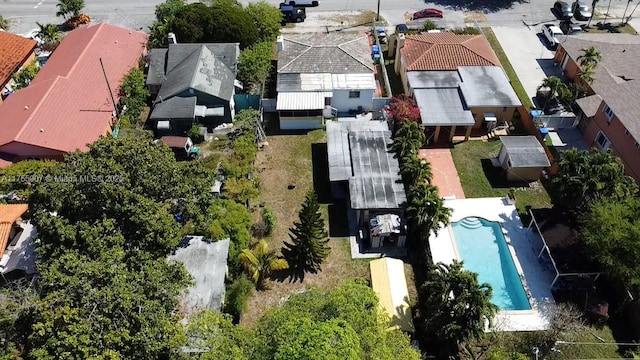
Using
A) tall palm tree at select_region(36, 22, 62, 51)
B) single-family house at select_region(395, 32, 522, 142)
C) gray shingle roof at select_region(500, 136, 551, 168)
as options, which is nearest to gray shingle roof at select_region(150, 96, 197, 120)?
tall palm tree at select_region(36, 22, 62, 51)

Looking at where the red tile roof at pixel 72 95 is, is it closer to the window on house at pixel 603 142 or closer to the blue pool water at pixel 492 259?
the blue pool water at pixel 492 259

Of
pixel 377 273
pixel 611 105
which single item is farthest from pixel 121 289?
pixel 611 105

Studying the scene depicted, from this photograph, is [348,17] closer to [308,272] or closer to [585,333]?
[308,272]

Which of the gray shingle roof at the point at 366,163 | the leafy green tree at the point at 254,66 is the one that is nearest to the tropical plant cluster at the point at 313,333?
the gray shingle roof at the point at 366,163

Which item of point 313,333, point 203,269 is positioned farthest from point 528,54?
point 313,333

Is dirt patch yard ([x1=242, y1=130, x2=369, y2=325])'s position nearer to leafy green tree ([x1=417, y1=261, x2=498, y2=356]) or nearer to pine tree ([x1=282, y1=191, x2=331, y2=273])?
pine tree ([x1=282, y1=191, x2=331, y2=273])
